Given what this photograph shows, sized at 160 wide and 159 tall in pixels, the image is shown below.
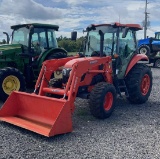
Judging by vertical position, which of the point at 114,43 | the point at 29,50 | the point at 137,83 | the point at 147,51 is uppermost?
the point at 114,43

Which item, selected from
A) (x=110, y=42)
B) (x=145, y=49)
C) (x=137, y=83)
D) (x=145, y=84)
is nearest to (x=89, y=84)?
(x=110, y=42)

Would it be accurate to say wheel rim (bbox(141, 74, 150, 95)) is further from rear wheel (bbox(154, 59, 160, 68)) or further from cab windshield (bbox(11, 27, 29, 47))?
rear wheel (bbox(154, 59, 160, 68))

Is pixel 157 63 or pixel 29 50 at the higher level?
pixel 29 50

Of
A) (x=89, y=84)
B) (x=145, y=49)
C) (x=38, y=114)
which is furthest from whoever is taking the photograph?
(x=145, y=49)

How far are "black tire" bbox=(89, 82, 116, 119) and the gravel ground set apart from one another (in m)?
0.16

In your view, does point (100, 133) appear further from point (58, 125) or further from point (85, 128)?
point (58, 125)

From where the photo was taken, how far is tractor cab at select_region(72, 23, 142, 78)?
24.6 ft

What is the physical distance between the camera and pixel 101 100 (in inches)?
246

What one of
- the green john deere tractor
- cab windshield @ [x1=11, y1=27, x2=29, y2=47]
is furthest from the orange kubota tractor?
cab windshield @ [x1=11, y1=27, x2=29, y2=47]

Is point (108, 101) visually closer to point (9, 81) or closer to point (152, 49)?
point (9, 81)

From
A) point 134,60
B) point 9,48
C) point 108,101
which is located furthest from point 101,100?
point 9,48

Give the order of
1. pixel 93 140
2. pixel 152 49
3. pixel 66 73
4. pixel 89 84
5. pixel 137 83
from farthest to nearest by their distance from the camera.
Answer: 1. pixel 152 49
2. pixel 137 83
3. pixel 89 84
4. pixel 66 73
5. pixel 93 140

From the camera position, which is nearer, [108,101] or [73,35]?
[108,101]

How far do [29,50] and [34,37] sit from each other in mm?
478
